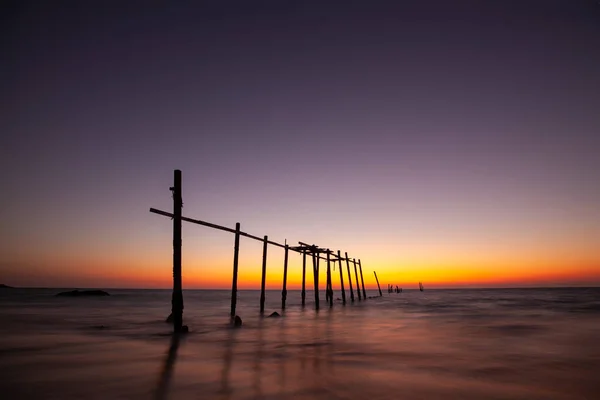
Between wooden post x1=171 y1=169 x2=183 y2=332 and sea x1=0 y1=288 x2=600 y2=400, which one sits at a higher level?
wooden post x1=171 y1=169 x2=183 y2=332

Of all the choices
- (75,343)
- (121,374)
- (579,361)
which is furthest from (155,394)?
(579,361)

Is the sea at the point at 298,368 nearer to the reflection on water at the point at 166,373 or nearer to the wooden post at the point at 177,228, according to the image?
the reflection on water at the point at 166,373

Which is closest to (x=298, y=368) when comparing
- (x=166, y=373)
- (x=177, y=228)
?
(x=166, y=373)

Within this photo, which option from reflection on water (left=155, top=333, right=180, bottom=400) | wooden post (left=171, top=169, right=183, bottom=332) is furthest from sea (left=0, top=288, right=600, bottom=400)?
wooden post (left=171, top=169, right=183, bottom=332)

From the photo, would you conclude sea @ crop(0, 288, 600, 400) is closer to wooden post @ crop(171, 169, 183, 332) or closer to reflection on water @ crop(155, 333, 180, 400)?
reflection on water @ crop(155, 333, 180, 400)

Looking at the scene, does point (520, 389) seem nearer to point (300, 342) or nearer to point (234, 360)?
point (234, 360)

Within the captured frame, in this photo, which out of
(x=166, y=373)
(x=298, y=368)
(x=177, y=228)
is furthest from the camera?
(x=177, y=228)

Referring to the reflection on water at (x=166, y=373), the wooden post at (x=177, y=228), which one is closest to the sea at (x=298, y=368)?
the reflection on water at (x=166, y=373)

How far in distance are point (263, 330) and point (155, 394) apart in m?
10.2

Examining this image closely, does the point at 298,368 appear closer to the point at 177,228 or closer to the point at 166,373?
the point at 166,373

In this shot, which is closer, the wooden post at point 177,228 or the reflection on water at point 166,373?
the reflection on water at point 166,373

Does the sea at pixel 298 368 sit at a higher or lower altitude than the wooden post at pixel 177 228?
lower

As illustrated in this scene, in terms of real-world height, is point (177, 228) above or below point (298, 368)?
above

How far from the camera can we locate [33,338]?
574 inches
